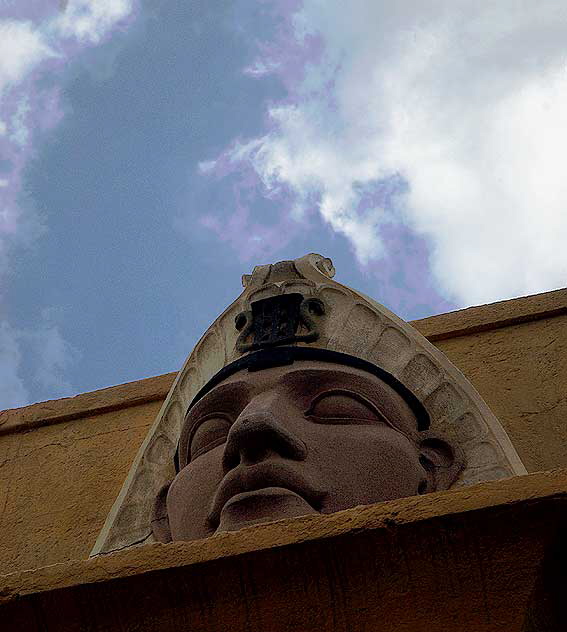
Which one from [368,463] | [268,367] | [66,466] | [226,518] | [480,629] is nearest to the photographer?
[480,629]

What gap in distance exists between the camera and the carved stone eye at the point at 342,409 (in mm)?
2824

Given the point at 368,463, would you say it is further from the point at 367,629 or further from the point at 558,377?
the point at 558,377

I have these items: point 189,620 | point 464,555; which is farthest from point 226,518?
point 464,555

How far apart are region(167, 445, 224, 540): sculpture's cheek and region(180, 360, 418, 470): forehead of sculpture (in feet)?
0.57

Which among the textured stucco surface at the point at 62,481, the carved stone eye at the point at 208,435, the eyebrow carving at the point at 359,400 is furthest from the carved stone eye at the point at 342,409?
the textured stucco surface at the point at 62,481

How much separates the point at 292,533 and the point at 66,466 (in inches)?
106

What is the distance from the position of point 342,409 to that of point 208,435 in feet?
1.36

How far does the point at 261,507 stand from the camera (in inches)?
94.9

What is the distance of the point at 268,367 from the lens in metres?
3.03

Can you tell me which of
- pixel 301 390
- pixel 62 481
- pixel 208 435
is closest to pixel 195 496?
pixel 208 435

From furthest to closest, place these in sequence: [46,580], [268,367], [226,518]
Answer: [268,367], [226,518], [46,580]

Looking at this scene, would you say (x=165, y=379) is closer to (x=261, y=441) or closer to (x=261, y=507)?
(x=261, y=441)

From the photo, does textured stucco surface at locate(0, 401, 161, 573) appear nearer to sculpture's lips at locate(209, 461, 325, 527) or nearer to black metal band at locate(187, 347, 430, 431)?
black metal band at locate(187, 347, 430, 431)

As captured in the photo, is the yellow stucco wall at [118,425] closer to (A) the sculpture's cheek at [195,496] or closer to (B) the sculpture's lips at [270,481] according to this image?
(A) the sculpture's cheek at [195,496]
